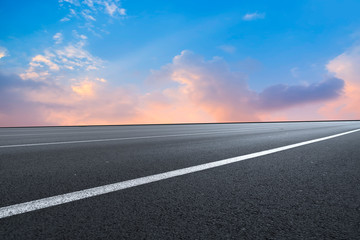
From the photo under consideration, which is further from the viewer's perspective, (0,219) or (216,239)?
(0,219)

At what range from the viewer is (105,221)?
6.16ft

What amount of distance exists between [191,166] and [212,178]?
0.80m

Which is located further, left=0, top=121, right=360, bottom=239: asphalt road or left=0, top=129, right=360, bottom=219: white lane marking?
left=0, top=129, right=360, bottom=219: white lane marking

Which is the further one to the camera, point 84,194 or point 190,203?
point 84,194

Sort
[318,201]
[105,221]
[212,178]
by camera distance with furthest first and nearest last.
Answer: [212,178] → [318,201] → [105,221]


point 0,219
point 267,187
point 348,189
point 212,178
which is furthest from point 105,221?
point 348,189

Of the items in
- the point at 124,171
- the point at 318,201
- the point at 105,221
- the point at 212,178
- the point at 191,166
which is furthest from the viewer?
the point at 191,166

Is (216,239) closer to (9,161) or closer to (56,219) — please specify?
(56,219)

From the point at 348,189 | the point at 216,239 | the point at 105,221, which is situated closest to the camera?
the point at 216,239

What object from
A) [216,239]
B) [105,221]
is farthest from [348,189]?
[105,221]

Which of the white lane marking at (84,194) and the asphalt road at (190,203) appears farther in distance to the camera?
the white lane marking at (84,194)

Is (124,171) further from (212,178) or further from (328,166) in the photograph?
(328,166)

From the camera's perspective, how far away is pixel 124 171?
11.9 ft

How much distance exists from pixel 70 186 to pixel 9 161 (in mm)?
2536
